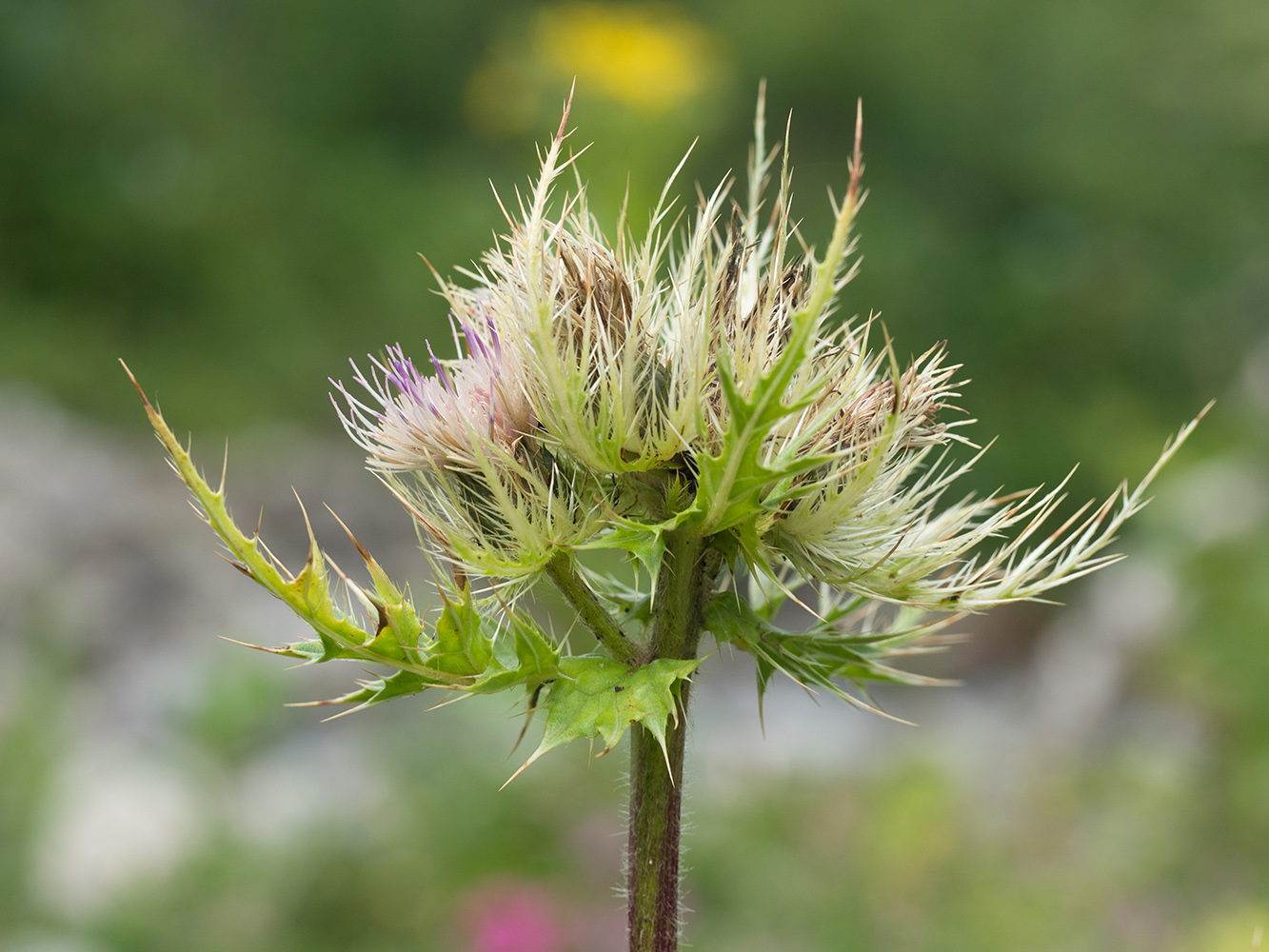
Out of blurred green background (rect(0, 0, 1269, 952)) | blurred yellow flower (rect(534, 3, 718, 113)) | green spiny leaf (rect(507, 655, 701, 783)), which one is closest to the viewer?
green spiny leaf (rect(507, 655, 701, 783))

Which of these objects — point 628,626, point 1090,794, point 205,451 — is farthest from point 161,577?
point 628,626

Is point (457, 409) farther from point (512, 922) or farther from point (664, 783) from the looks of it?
point (512, 922)

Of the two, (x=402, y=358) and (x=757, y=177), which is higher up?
(x=757, y=177)

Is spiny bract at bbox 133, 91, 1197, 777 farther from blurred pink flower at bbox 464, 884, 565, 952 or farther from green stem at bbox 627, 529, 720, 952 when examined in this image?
blurred pink flower at bbox 464, 884, 565, 952

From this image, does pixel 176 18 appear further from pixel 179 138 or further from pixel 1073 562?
pixel 1073 562

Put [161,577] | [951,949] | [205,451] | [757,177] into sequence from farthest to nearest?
[205,451] → [161,577] → [951,949] → [757,177]

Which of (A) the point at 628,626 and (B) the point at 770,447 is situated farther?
(A) the point at 628,626

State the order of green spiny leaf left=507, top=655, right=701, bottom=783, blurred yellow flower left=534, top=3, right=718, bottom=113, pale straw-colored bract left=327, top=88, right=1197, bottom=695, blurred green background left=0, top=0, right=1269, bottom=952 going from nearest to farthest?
green spiny leaf left=507, top=655, right=701, bottom=783 < pale straw-colored bract left=327, top=88, right=1197, bottom=695 < blurred green background left=0, top=0, right=1269, bottom=952 < blurred yellow flower left=534, top=3, right=718, bottom=113

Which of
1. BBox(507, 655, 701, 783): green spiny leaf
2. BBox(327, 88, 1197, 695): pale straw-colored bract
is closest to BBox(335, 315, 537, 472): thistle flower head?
BBox(327, 88, 1197, 695): pale straw-colored bract
